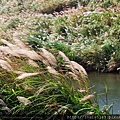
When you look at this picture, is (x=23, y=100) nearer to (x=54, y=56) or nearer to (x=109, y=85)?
(x=54, y=56)

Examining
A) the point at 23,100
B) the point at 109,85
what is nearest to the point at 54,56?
the point at 23,100

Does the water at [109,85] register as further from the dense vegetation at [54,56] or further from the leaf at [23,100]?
the leaf at [23,100]

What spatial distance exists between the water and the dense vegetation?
42 centimetres

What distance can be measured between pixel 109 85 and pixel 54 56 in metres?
2.58

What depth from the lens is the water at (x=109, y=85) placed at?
482 centimetres

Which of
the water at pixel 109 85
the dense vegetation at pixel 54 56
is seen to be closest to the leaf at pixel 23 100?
the dense vegetation at pixel 54 56

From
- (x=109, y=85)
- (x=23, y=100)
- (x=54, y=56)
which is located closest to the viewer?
(x=23, y=100)

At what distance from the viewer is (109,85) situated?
5957 mm

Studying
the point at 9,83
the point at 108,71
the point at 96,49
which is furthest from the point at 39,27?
the point at 9,83

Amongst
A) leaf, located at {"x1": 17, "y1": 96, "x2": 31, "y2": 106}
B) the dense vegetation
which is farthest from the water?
leaf, located at {"x1": 17, "y1": 96, "x2": 31, "y2": 106}

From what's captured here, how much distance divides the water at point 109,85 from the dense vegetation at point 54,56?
42cm

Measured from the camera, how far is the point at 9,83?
3486 millimetres

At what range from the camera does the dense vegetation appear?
3246 millimetres

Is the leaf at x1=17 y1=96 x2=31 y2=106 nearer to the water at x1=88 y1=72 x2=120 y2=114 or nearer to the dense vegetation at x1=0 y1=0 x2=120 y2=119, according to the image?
the dense vegetation at x1=0 y1=0 x2=120 y2=119
